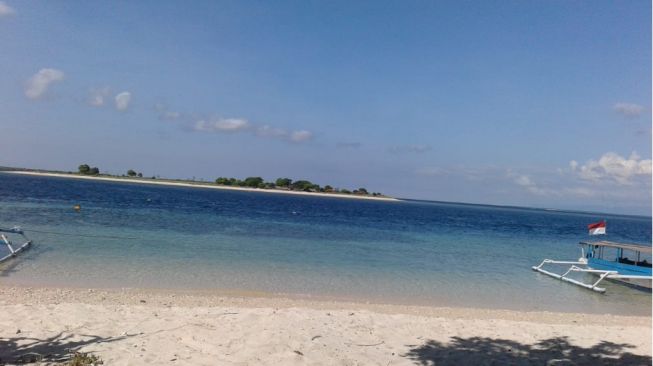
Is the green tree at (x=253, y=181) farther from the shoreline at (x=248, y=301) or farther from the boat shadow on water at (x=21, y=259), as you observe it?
the shoreline at (x=248, y=301)

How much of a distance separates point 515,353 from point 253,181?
17923 centimetres

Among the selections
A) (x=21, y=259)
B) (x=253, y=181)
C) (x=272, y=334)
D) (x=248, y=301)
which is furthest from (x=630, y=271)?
(x=253, y=181)

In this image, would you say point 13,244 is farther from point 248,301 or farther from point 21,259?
point 248,301

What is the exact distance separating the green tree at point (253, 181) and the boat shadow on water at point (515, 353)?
17764 centimetres

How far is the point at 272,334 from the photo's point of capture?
775 cm

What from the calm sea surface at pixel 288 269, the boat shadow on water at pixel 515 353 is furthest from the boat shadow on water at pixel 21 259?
the boat shadow on water at pixel 515 353

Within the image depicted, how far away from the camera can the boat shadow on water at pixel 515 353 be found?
7.15 m

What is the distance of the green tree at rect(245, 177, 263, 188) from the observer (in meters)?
184

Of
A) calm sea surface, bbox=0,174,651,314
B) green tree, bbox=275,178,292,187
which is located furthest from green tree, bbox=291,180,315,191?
calm sea surface, bbox=0,174,651,314

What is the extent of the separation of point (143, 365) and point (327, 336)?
129 inches

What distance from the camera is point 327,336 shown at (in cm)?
809

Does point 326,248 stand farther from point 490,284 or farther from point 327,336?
point 327,336

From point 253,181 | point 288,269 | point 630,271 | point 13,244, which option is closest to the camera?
point 288,269

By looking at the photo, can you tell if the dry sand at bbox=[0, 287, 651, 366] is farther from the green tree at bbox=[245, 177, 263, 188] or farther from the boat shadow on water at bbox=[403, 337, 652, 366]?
the green tree at bbox=[245, 177, 263, 188]
